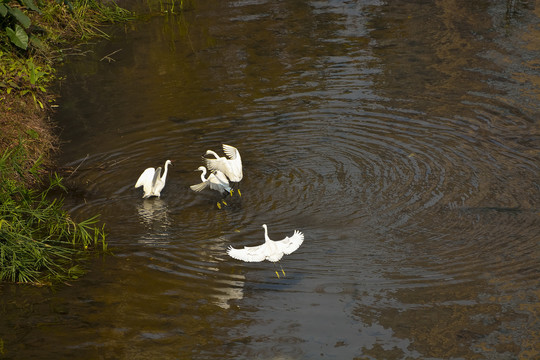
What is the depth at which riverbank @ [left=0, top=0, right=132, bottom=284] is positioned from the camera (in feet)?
19.6

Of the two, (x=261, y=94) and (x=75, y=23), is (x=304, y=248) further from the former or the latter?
(x=75, y=23)

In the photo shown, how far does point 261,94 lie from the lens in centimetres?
1022

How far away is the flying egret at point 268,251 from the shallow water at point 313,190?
237 mm

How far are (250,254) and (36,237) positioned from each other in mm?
2093

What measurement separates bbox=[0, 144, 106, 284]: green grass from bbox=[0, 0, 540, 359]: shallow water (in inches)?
7.3

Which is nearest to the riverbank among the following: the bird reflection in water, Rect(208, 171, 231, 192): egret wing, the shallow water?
the shallow water

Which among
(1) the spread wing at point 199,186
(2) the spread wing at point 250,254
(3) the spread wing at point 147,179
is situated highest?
(3) the spread wing at point 147,179

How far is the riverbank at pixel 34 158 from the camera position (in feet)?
19.6

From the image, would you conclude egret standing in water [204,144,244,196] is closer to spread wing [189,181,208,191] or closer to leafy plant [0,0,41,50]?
spread wing [189,181,208,191]

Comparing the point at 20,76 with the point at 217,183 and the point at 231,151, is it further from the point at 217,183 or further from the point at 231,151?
the point at 217,183

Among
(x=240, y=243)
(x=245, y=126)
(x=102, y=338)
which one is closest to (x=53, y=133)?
(x=245, y=126)

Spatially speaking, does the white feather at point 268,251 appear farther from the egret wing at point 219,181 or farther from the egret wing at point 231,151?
the egret wing at point 231,151

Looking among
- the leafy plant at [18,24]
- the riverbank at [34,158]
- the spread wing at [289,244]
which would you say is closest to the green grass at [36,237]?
the riverbank at [34,158]

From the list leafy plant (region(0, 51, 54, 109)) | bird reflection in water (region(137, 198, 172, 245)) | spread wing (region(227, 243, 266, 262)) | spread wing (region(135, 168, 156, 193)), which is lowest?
bird reflection in water (region(137, 198, 172, 245))
